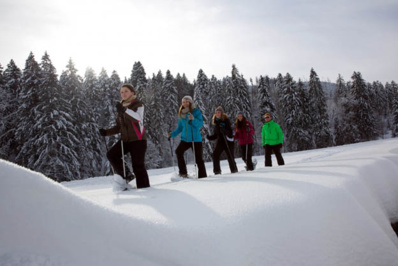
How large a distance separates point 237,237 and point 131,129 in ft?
9.92

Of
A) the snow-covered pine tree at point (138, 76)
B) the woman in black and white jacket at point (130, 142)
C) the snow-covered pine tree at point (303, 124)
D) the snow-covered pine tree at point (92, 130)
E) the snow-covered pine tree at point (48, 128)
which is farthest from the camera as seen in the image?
the snow-covered pine tree at point (138, 76)

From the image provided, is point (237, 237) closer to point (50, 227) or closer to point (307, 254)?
point (307, 254)

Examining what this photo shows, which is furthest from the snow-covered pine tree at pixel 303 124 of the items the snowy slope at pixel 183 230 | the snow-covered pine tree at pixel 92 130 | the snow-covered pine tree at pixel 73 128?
the snowy slope at pixel 183 230

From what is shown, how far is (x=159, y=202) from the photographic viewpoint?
2438mm

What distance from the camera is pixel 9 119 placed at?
2762cm

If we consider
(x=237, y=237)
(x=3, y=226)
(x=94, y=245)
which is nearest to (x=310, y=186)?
(x=237, y=237)

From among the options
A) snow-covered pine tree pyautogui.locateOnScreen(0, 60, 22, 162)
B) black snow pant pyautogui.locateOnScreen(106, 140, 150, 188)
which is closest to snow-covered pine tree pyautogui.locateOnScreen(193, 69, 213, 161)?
snow-covered pine tree pyautogui.locateOnScreen(0, 60, 22, 162)

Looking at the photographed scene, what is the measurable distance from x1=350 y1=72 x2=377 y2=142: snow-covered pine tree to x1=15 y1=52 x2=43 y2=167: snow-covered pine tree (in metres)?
45.0

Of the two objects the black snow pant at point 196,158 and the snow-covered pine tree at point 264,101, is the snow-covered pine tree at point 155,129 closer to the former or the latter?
the snow-covered pine tree at point 264,101

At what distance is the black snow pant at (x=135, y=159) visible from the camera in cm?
419

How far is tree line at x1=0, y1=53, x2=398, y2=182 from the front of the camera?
79.1 feet

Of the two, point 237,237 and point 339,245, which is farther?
point 339,245

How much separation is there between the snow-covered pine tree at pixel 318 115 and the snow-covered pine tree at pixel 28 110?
39.7 metres

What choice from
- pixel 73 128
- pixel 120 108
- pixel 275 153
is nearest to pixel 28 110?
pixel 73 128
